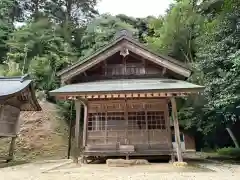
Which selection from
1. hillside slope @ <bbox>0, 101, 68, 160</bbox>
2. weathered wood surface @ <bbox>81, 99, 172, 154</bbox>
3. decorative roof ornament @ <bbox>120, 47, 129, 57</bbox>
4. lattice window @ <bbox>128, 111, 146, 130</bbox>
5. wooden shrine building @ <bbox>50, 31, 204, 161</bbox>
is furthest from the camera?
hillside slope @ <bbox>0, 101, 68, 160</bbox>

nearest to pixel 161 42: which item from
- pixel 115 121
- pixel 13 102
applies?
pixel 115 121

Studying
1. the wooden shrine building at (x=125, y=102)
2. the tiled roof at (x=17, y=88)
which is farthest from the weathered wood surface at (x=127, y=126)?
the tiled roof at (x=17, y=88)

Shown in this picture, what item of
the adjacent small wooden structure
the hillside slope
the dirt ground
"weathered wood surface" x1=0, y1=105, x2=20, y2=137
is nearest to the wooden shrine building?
the dirt ground

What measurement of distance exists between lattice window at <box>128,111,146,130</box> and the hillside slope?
282 inches

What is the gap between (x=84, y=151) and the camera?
1124cm

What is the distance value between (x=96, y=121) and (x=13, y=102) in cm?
468

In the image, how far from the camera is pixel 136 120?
1173 cm

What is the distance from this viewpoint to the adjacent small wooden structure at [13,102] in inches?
464

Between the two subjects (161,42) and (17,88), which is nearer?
(17,88)

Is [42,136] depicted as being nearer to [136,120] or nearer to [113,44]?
[136,120]

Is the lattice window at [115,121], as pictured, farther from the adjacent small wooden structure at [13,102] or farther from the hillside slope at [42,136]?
the hillside slope at [42,136]

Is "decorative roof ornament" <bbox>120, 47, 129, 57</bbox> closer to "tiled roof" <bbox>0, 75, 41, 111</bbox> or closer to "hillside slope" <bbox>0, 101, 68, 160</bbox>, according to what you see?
"tiled roof" <bbox>0, 75, 41, 111</bbox>

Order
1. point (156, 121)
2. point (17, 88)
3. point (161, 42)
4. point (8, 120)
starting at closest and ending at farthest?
1. point (156, 121)
2. point (17, 88)
3. point (8, 120)
4. point (161, 42)

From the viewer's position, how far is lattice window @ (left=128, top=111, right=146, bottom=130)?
1168cm
